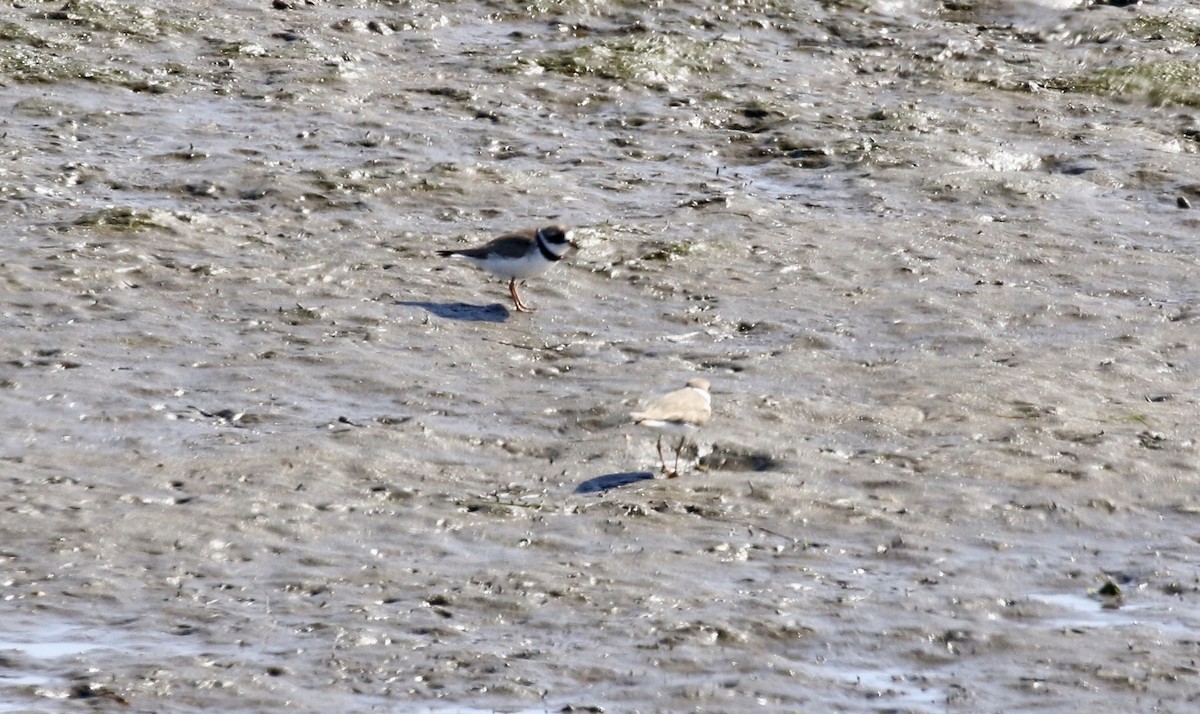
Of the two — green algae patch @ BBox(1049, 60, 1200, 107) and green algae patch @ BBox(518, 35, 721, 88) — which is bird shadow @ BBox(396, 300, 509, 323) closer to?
green algae patch @ BBox(518, 35, 721, 88)

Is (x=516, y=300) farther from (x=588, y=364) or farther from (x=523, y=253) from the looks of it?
(x=588, y=364)

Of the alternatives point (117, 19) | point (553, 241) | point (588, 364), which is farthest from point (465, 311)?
point (117, 19)

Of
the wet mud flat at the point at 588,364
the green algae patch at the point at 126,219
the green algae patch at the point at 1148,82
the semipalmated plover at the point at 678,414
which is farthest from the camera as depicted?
the green algae patch at the point at 1148,82

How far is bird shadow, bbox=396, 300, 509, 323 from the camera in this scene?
11.3 meters

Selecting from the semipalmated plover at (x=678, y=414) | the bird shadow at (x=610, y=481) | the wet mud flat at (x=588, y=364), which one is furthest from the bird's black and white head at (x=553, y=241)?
the bird shadow at (x=610, y=481)

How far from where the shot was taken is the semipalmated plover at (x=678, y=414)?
8828mm

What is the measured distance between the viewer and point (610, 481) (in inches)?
356

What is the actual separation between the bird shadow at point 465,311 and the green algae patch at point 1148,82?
7534 mm

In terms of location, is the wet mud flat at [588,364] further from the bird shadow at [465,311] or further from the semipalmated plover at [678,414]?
the semipalmated plover at [678,414]

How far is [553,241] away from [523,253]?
0.27m

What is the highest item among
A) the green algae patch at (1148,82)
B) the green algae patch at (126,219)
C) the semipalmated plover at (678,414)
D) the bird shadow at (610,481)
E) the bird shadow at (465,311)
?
the green algae patch at (1148,82)

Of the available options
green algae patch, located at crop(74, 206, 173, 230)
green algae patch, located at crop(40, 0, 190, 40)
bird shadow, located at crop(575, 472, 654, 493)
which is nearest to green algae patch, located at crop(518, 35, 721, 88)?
green algae patch, located at crop(40, 0, 190, 40)

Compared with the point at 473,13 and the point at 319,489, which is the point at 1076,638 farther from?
the point at 473,13

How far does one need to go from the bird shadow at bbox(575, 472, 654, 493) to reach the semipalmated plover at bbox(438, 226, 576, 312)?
2473 millimetres
